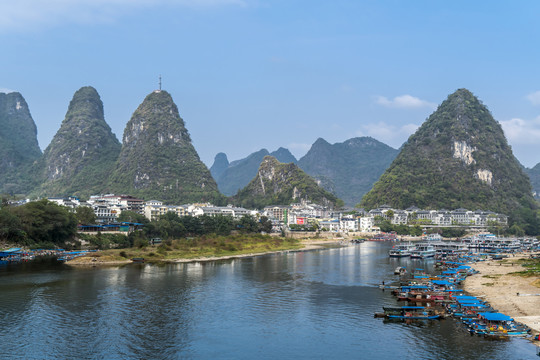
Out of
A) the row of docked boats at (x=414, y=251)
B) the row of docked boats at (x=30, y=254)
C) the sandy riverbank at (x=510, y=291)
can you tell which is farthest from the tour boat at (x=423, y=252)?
the row of docked boats at (x=30, y=254)

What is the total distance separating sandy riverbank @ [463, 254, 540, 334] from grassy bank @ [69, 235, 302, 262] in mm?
51191

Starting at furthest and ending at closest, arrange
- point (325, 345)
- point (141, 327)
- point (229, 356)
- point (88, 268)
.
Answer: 1. point (88, 268)
2. point (141, 327)
3. point (325, 345)
4. point (229, 356)

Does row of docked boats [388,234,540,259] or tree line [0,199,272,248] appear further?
row of docked boats [388,234,540,259]

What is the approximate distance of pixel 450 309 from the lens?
141 ft

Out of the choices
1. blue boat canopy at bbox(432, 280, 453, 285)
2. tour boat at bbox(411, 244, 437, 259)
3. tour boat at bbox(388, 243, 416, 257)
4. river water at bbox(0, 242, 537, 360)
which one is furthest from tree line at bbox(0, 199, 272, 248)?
blue boat canopy at bbox(432, 280, 453, 285)

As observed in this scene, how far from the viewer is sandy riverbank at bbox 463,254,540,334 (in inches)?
1603

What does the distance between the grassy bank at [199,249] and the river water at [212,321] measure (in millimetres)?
16620

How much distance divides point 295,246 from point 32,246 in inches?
2590

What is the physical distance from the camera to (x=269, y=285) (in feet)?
194

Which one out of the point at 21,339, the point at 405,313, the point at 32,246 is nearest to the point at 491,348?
the point at 405,313

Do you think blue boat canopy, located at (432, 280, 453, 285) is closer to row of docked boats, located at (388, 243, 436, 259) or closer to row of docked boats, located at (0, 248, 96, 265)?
row of docked boats, located at (388, 243, 436, 259)

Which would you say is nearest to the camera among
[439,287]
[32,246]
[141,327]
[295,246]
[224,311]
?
[141,327]

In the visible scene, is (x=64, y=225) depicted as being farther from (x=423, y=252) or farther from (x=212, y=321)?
(x=423, y=252)

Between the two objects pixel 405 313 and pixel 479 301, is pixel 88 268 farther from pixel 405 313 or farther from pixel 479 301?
pixel 479 301
